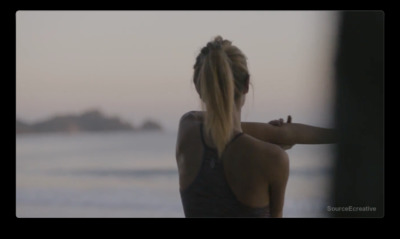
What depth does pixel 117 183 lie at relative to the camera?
745cm

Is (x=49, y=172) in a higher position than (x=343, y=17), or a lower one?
lower

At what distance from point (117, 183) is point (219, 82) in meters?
5.67

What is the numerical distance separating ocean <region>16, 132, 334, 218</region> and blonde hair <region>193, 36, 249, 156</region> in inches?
59.5

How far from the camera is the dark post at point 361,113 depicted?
314cm

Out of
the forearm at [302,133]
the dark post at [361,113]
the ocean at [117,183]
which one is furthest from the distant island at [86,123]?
the forearm at [302,133]

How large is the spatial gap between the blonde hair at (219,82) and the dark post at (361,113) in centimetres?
127

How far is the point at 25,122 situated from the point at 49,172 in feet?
3.93

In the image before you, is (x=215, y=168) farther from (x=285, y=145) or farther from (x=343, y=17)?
(x=343, y=17)

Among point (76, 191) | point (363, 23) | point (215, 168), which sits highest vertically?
point (363, 23)

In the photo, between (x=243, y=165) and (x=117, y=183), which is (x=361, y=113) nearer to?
(x=243, y=165)

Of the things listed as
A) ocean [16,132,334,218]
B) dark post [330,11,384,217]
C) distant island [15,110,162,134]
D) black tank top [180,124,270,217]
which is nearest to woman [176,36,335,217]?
black tank top [180,124,270,217]

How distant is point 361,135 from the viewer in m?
3.21

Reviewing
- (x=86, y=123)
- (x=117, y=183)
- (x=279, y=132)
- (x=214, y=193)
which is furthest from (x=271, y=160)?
(x=117, y=183)

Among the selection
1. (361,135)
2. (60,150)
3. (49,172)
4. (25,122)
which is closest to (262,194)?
(361,135)
